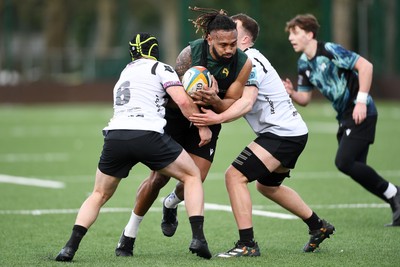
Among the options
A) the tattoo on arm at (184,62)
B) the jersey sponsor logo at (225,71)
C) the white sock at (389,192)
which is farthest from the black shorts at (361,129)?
the tattoo on arm at (184,62)

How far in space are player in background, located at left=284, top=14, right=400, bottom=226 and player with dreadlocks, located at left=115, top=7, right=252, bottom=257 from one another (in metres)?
1.71

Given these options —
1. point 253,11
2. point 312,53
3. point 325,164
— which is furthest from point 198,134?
point 253,11

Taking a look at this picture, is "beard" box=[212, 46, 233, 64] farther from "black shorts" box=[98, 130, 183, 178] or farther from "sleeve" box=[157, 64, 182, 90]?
"black shorts" box=[98, 130, 183, 178]

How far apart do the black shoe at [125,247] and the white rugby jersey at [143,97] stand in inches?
44.5

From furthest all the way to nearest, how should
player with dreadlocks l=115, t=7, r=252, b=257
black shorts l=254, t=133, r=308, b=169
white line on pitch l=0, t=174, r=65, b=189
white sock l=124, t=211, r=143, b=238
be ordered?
1. white line on pitch l=0, t=174, r=65, b=189
2. white sock l=124, t=211, r=143, b=238
3. black shorts l=254, t=133, r=308, b=169
4. player with dreadlocks l=115, t=7, r=252, b=257

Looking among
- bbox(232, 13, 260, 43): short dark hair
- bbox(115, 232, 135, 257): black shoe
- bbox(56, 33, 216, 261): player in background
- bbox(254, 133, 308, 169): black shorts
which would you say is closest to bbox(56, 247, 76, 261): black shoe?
bbox(56, 33, 216, 261): player in background

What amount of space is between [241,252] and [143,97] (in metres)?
1.58

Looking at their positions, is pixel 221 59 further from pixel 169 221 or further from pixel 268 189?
pixel 169 221

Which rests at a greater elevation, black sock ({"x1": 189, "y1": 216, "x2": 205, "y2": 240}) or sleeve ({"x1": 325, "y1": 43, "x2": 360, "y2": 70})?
sleeve ({"x1": 325, "y1": 43, "x2": 360, "y2": 70})

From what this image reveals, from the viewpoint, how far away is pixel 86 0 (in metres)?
64.3

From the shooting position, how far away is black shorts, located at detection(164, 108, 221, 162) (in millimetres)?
8500

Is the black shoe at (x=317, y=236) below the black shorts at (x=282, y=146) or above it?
below

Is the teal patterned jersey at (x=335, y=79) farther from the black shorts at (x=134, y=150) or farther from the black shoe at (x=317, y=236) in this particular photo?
the black shorts at (x=134, y=150)

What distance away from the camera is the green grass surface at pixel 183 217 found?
313 inches
